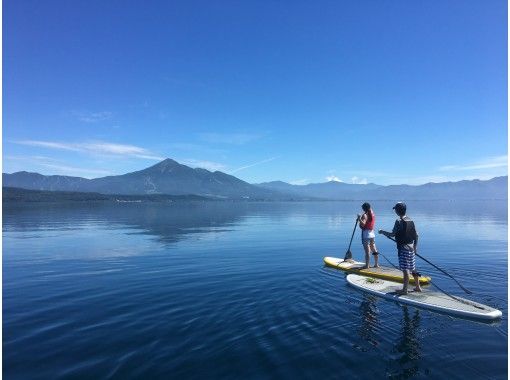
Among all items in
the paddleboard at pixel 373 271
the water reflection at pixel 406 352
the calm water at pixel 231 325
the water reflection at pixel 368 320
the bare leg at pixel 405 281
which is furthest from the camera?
the paddleboard at pixel 373 271

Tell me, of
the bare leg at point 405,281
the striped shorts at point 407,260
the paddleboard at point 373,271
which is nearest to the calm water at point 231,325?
the paddleboard at point 373,271

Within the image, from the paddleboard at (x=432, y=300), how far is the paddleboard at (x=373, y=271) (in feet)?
3.44

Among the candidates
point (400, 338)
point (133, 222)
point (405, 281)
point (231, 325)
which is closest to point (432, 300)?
point (405, 281)

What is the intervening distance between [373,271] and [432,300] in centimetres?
530

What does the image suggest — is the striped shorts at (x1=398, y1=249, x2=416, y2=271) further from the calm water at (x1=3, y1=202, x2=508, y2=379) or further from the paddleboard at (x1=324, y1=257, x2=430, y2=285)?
the paddleboard at (x1=324, y1=257, x2=430, y2=285)

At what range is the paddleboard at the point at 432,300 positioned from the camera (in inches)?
458

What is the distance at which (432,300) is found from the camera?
42.5 feet

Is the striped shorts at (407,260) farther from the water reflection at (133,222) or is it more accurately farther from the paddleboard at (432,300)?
the water reflection at (133,222)

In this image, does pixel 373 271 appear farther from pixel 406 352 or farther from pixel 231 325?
pixel 231 325

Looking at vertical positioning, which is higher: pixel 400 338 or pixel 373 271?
pixel 373 271

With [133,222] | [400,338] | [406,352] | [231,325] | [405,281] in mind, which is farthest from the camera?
[133,222]

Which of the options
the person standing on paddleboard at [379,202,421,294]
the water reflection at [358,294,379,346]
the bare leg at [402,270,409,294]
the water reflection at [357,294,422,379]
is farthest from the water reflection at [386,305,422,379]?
the person standing on paddleboard at [379,202,421,294]

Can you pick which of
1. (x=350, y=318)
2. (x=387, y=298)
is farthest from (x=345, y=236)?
(x=350, y=318)

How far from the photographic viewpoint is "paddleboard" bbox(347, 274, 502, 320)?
11.6 metres
